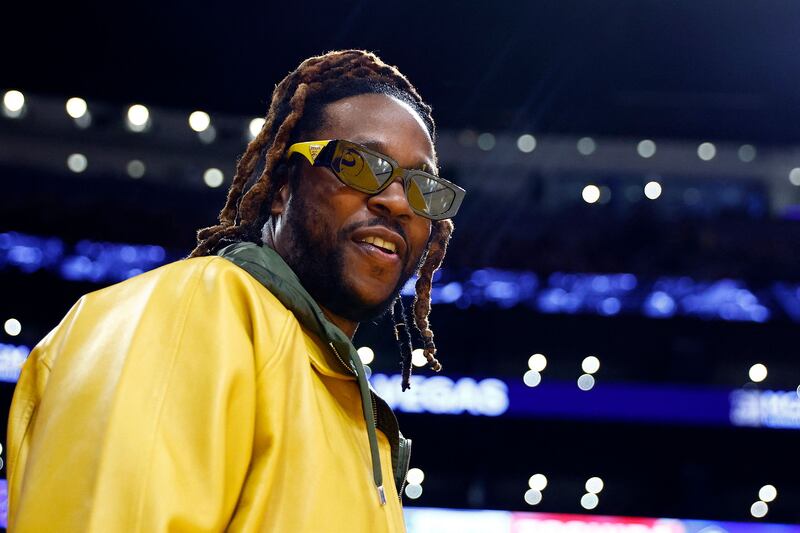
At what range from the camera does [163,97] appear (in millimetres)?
11070

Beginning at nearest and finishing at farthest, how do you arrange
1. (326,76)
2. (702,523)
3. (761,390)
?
(326,76), (702,523), (761,390)

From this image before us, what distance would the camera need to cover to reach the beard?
145 cm

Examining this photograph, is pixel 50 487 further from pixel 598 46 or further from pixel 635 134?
pixel 635 134

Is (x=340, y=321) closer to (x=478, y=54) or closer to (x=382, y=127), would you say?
(x=382, y=127)

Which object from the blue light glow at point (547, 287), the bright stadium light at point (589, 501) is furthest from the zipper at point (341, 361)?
the bright stadium light at point (589, 501)

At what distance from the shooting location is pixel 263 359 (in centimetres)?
113

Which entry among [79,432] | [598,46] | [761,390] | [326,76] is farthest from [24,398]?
[761,390]

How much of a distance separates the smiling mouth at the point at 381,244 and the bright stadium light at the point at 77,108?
13.2 m

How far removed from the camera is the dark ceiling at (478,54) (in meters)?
8.62

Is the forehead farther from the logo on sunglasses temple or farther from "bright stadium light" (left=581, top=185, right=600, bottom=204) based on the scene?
"bright stadium light" (left=581, top=185, right=600, bottom=204)

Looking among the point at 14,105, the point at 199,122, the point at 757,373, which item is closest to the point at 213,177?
the point at 199,122

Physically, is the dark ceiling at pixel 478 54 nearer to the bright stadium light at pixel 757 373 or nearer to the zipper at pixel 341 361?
the bright stadium light at pixel 757 373

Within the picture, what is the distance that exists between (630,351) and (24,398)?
35.7 ft

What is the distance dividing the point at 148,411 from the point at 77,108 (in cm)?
1378
